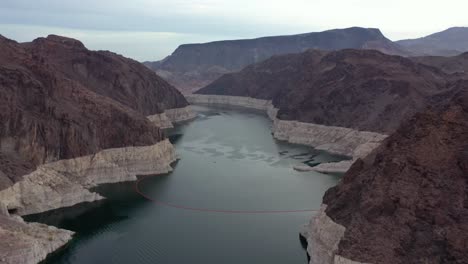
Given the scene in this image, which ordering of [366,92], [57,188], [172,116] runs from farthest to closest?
[172,116] < [366,92] < [57,188]

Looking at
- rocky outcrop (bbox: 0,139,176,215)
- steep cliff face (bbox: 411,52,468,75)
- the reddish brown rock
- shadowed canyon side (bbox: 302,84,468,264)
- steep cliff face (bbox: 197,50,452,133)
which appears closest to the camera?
shadowed canyon side (bbox: 302,84,468,264)

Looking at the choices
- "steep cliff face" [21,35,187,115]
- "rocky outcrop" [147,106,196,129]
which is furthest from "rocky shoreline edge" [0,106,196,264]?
"rocky outcrop" [147,106,196,129]

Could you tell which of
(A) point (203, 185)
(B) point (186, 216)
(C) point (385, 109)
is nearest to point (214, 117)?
(C) point (385, 109)

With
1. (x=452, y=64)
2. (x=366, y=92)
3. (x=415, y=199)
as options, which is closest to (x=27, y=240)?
(x=415, y=199)

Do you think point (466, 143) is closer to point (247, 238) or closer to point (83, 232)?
point (247, 238)

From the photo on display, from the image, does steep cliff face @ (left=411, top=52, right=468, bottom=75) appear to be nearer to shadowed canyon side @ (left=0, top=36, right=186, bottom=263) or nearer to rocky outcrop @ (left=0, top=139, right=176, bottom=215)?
rocky outcrop @ (left=0, top=139, right=176, bottom=215)

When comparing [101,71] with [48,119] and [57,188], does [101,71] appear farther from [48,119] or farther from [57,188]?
[57,188]

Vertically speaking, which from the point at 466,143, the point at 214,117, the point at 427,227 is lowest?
the point at 214,117
